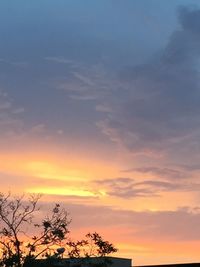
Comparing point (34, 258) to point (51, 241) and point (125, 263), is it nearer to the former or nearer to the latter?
point (51, 241)

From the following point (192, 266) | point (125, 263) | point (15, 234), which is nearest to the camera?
point (192, 266)

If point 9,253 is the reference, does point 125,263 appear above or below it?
above

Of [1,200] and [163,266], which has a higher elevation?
[1,200]

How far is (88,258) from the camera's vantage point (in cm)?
4959

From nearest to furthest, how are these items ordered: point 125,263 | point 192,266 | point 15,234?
point 192,266 → point 15,234 → point 125,263

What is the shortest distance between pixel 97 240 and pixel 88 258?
1588 mm

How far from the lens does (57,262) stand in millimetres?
49125

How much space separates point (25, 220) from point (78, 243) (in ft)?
15.4

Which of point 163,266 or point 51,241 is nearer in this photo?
point 163,266

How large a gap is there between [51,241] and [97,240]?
3.65 m

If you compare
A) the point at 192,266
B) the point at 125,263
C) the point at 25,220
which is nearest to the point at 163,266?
the point at 192,266

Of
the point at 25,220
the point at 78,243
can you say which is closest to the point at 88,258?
the point at 78,243

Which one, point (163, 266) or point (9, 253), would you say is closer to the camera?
point (163, 266)

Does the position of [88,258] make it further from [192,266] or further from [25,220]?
[192,266]
